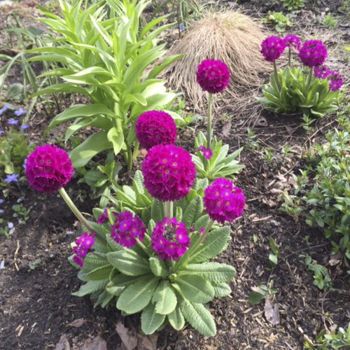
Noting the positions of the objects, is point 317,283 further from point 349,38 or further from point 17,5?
point 17,5

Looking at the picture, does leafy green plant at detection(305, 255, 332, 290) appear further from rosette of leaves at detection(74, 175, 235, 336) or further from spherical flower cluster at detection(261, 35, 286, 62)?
spherical flower cluster at detection(261, 35, 286, 62)

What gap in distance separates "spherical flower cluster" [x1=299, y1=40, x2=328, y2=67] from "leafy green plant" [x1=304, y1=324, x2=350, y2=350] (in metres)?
1.98

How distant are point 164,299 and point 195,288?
18 cm

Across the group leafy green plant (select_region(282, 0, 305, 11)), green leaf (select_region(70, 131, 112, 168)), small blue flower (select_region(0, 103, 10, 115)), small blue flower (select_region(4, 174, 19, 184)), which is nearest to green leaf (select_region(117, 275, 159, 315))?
green leaf (select_region(70, 131, 112, 168))

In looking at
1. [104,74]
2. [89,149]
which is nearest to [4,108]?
[89,149]

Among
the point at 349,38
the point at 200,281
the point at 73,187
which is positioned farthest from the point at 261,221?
the point at 349,38

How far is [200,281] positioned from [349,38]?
3.91 meters

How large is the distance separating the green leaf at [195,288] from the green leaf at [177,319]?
121 mm

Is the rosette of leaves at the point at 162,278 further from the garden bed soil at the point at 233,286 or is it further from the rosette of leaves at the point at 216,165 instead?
the rosette of leaves at the point at 216,165

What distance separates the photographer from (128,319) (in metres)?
2.49

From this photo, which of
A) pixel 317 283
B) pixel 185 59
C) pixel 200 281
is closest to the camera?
pixel 200 281

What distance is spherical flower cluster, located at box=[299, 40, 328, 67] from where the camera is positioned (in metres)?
3.15

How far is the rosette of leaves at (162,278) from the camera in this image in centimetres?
220

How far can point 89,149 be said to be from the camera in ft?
10.4
